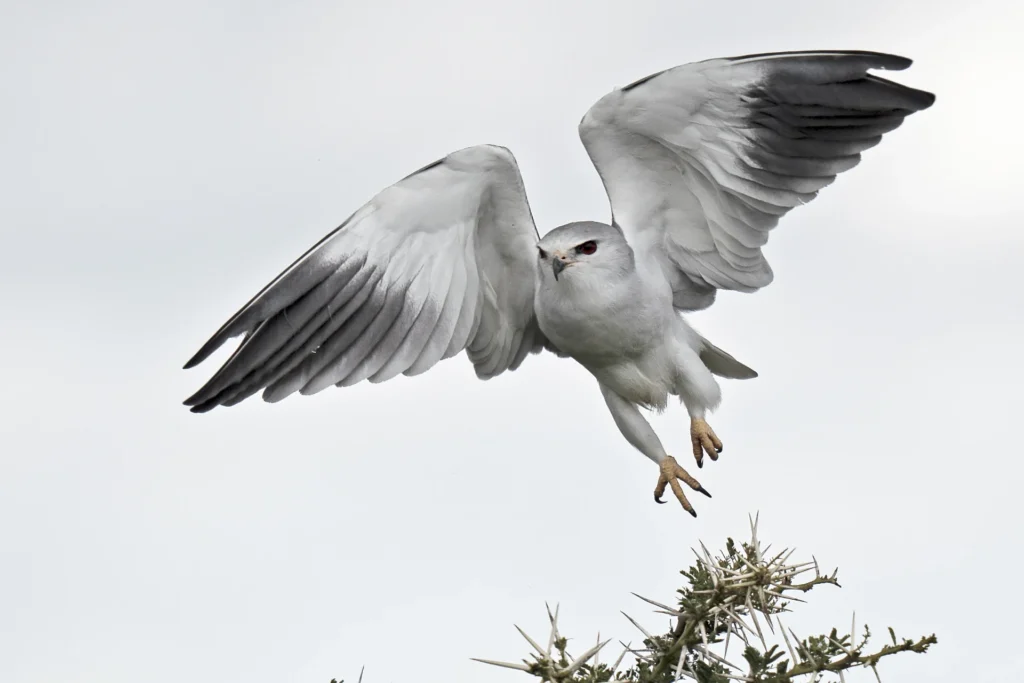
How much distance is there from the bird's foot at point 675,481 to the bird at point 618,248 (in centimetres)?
1

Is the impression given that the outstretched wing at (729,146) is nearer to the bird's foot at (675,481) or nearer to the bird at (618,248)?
the bird at (618,248)

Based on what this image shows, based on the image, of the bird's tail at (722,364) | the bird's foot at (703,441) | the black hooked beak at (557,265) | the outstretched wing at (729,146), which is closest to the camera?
the outstretched wing at (729,146)

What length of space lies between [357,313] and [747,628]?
3.58m

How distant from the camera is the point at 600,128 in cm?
616

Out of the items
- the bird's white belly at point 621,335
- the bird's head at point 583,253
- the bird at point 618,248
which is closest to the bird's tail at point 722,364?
the bird at point 618,248

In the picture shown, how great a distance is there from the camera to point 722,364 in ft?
23.5

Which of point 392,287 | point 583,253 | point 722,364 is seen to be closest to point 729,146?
point 583,253

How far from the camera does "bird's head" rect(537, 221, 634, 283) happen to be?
6.07m

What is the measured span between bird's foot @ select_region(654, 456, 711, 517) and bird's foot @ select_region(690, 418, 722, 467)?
0.13 metres

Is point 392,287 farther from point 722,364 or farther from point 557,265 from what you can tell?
point 722,364

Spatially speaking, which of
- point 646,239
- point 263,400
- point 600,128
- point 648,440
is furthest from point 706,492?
point 263,400

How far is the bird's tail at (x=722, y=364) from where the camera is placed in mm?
7020

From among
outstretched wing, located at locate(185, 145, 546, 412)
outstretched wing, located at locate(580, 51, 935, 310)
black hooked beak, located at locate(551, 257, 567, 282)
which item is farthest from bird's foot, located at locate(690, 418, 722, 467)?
outstretched wing, located at locate(185, 145, 546, 412)

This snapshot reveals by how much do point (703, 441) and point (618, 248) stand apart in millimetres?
1154
